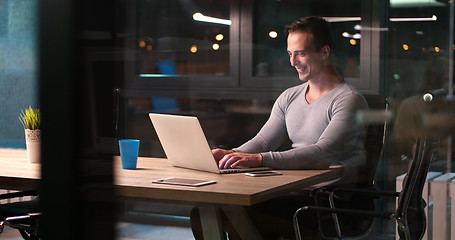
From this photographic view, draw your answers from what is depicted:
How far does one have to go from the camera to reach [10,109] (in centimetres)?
343

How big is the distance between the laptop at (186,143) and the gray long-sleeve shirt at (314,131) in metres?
0.13

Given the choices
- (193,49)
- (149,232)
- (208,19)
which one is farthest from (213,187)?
Answer: (208,19)

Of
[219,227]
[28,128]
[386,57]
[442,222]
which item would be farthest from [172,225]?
[442,222]

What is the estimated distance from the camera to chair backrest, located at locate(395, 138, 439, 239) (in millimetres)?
1620

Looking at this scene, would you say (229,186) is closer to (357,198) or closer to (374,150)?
(357,198)

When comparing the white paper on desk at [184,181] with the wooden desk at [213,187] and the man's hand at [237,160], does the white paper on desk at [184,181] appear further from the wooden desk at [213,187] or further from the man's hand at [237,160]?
the man's hand at [237,160]

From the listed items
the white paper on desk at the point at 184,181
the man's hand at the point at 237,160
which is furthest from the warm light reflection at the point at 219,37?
the white paper on desk at the point at 184,181

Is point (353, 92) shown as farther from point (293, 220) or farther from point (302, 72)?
point (293, 220)

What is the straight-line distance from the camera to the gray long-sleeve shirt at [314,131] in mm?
1892

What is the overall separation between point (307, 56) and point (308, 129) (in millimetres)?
250

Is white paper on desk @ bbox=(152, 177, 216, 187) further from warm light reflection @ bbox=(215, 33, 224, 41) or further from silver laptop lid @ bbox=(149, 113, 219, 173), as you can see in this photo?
warm light reflection @ bbox=(215, 33, 224, 41)

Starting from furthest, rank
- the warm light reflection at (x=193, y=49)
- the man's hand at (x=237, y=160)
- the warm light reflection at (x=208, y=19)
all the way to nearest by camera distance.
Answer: the warm light reflection at (x=208, y=19)
the warm light reflection at (x=193, y=49)
the man's hand at (x=237, y=160)

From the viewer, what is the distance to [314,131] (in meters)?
1.99

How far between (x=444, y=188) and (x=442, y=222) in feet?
0.39
